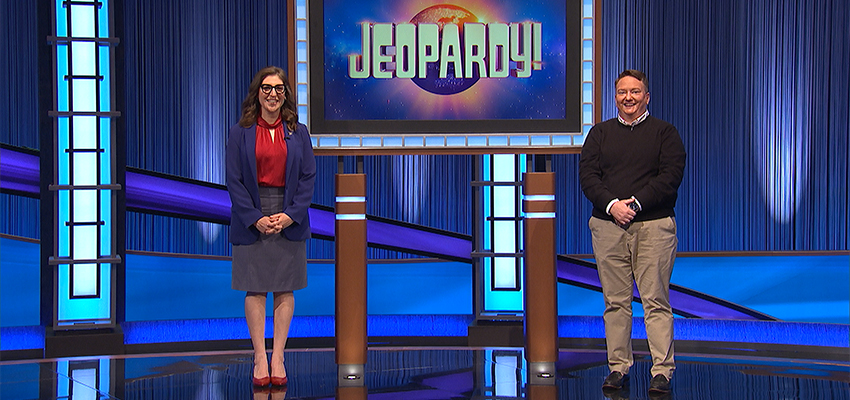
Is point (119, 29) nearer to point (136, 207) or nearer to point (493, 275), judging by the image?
point (136, 207)

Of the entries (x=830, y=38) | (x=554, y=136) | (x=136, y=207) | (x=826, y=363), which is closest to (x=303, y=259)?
(x=554, y=136)

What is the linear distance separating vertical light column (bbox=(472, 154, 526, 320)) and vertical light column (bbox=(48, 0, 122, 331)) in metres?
2.13

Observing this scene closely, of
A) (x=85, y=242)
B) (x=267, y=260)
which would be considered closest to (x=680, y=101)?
(x=267, y=260)

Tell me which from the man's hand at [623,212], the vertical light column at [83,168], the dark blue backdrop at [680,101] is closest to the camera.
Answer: the man's hand at [623,212]

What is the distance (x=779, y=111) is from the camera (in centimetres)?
482

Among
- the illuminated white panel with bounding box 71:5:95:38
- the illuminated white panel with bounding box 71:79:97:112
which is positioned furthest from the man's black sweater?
the illuminated white panel with bounding box 71:5:95:38

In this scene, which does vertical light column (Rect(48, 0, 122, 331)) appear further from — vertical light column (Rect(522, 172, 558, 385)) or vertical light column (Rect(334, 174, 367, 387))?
vertical light column (Rect(522, 172, 558, 385))

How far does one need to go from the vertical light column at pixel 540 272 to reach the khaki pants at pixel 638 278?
268 mm

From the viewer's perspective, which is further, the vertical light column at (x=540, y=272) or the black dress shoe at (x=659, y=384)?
the vertical light column at (x=540, y=272)

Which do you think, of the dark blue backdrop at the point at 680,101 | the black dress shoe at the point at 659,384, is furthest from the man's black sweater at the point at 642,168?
the dark blue backdrop at the point at 680,101

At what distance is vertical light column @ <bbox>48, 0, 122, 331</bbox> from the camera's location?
452 cm

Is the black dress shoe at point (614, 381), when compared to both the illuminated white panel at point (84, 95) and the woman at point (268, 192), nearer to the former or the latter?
the woman at point (268, 192)

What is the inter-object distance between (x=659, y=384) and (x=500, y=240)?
1.65m

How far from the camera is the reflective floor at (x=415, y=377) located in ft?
11.4
